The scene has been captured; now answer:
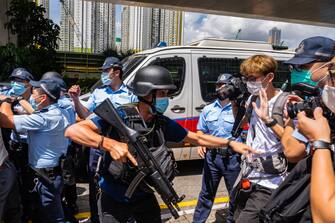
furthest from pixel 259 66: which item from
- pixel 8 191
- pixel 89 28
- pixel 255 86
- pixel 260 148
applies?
pixel 89 28

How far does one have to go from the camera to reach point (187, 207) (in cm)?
462

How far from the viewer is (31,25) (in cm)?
1104

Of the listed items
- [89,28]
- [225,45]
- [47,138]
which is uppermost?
[89,28]

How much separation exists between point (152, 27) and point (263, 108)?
1777 centimetres

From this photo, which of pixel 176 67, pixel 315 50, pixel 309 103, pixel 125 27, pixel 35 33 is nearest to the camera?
pixel 309 103

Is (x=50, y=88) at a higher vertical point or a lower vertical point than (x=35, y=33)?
lower

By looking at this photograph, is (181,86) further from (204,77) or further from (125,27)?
(125,27)

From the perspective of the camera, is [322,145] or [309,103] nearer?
[322,145]

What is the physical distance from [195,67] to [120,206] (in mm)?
3865

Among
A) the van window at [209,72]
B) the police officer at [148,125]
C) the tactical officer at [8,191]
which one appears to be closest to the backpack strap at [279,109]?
the police officer at [148,125]

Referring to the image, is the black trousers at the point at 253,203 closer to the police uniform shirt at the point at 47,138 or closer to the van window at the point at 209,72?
the police uniform shirt at the point at 47,138

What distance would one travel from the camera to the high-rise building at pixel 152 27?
17719mm

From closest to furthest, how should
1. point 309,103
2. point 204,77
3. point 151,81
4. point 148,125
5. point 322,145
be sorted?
1. point 322,145
2. point 309,103
3. point 151,81
4. point 148,125
5. point 204,77

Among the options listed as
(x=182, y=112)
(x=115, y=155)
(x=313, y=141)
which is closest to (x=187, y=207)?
(x=182, y=112)
